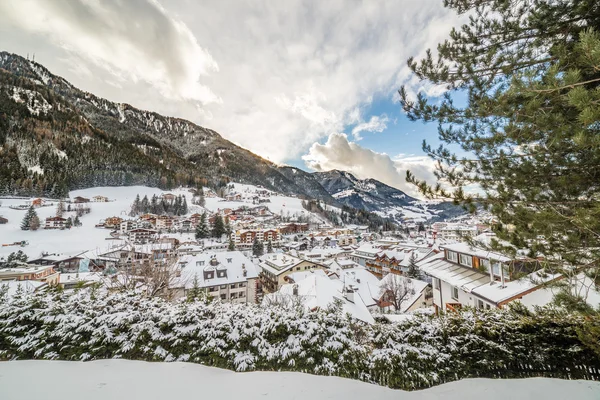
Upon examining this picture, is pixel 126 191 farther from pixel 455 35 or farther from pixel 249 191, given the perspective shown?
pixel 455 35

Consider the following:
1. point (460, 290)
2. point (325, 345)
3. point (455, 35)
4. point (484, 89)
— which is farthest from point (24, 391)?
point (460, 290)

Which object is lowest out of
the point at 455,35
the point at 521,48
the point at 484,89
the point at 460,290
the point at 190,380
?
the point at 460,290

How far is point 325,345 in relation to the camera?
15.9 feet

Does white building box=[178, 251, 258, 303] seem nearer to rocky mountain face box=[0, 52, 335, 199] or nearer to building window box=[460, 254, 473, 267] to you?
building window box=[460, 254, 473, 267]

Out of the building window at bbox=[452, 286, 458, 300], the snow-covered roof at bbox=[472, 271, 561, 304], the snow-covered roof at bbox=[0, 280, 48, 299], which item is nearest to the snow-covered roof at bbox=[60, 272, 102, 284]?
the snow-covered roof at bbox=[0, 280, 48, 299]

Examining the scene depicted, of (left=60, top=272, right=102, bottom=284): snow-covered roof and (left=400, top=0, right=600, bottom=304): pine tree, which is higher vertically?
(left=400, top=0, right=600, bottom=304): pine tree

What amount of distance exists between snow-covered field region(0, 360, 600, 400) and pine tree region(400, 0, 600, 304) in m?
2.66

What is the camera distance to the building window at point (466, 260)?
13.1 meters

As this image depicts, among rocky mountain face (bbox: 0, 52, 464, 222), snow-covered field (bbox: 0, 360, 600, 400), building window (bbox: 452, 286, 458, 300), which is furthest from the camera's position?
→ rocky mountain face (bbox: 0, 52, 464, 222)

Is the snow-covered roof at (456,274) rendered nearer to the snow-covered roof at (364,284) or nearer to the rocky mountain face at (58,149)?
the snow-covered roof at (364,284)

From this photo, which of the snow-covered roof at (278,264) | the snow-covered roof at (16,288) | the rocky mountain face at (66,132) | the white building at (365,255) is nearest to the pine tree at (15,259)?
the snow-covered roof at (16,288)

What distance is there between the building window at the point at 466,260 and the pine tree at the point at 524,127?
11.8 m

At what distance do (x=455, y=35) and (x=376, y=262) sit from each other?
4762 centimetres

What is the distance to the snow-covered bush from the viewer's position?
14.8ft
